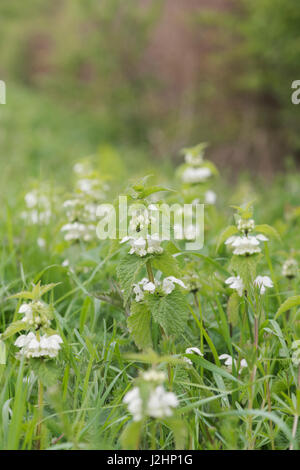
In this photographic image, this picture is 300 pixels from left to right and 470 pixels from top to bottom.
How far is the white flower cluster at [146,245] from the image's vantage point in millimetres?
1214

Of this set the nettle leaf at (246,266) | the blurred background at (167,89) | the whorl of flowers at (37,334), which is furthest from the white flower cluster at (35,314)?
the blurred background at (167,89)

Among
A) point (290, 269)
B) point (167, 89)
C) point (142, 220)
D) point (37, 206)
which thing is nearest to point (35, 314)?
point (142, 220)

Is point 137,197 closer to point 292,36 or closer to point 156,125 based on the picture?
point 292,36

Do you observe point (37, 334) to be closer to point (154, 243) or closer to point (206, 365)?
point (154, 243)

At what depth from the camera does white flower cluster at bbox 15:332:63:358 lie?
112 cm

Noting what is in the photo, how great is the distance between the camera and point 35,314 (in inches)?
45.2

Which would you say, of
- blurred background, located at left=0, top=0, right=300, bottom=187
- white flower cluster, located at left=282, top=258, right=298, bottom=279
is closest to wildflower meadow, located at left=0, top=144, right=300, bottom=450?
white flower cluster, located at left=282, top=258, right=298, bottom=279

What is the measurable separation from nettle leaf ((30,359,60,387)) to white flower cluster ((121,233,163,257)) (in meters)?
0.36

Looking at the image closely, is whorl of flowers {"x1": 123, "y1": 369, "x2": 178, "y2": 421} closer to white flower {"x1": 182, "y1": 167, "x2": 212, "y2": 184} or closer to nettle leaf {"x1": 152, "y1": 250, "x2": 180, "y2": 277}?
nettle leaf {"x1": 152, "y1": 250, "x2": 180, "y2": 277}

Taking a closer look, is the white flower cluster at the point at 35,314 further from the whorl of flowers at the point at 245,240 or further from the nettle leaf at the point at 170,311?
the whorl of flowers at the point at 245,240

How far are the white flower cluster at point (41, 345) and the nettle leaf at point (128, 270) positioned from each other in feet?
0.69

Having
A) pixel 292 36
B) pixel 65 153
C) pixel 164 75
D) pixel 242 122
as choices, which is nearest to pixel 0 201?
pixel 65 153

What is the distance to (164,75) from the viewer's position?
8.88 m

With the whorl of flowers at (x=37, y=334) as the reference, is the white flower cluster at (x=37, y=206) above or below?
above
